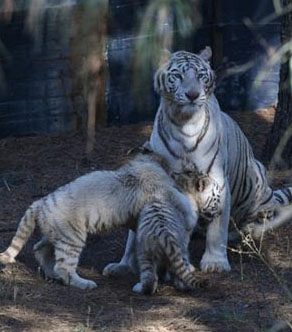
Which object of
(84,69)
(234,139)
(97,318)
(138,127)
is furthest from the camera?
(138,127)

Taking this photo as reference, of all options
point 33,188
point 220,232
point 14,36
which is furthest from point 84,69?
point 220,232

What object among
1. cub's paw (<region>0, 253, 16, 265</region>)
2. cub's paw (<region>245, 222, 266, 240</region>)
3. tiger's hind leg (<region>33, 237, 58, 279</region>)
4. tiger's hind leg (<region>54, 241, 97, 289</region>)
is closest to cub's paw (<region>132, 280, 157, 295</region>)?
tiger's hind leg (<region>54, 241, 97, 289</region>)

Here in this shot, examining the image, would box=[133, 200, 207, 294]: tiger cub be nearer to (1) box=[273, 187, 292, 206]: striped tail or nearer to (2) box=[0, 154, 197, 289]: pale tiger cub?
(2) box=[0, 154, 197, 289]: pale tiger cub

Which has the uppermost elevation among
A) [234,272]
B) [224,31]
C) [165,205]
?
[224,31]

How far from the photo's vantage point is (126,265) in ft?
21.1

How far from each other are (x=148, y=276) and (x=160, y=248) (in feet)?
0.66

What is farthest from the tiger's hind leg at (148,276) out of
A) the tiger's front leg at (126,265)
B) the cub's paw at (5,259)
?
the cub's paw at (5,259)

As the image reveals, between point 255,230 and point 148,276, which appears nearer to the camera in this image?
point 148,276

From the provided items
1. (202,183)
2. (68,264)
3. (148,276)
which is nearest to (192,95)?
(202,183)

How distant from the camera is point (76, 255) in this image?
6020 mm

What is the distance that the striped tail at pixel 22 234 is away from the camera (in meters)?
6.15

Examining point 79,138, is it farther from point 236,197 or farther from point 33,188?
point 236,197

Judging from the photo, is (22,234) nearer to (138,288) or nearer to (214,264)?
(138,288)

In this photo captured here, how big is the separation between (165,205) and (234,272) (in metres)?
0.90
